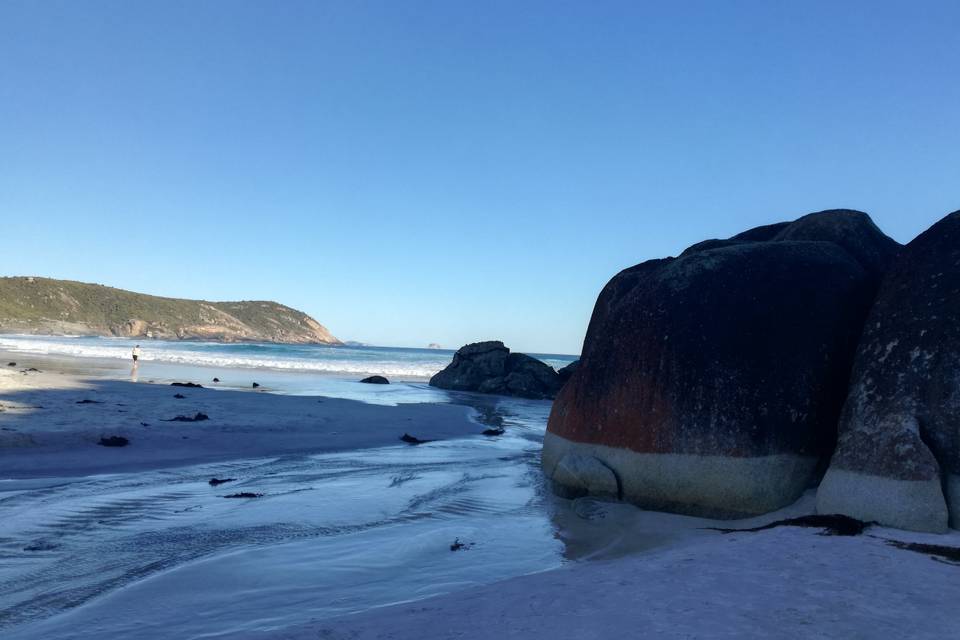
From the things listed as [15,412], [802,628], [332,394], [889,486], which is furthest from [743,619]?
[332,394]

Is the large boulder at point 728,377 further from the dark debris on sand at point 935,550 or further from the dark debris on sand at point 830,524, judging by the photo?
the dark debris on sand at point 935,550

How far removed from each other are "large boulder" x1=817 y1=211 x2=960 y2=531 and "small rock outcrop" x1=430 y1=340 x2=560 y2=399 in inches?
983

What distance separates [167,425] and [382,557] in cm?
972

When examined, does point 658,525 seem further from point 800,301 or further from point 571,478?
point 800,301

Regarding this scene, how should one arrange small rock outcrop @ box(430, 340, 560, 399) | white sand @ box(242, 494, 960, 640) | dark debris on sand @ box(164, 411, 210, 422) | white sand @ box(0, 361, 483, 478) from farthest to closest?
small rock outcrop @ box(430, 340, 560, 399) → dark debris on sand @ box(164, 411, 210, 422) → white sand @ box(0, 361, 483, 478) → white sand @ box(242, 494, 960, 640)

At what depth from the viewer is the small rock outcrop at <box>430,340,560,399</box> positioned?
104 feet

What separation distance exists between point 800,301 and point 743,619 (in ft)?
16.6

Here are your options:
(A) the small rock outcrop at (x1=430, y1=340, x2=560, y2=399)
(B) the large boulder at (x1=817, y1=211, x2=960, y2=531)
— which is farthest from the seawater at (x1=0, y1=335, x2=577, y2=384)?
(B) the large boulder at (x1=817, y1=211, x2=960, y2=531)

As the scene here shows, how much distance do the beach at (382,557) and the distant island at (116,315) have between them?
9547 centimetres

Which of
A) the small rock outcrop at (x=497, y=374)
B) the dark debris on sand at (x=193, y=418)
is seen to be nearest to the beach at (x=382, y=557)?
the dark debris on sand at (x=193, y=418)

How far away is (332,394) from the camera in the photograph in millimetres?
24297

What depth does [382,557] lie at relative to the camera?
544 cm

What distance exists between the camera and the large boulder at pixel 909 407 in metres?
5.22

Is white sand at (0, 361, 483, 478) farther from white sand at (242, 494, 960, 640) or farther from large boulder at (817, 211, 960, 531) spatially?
large boulder at (817, 211, 960, 531)
